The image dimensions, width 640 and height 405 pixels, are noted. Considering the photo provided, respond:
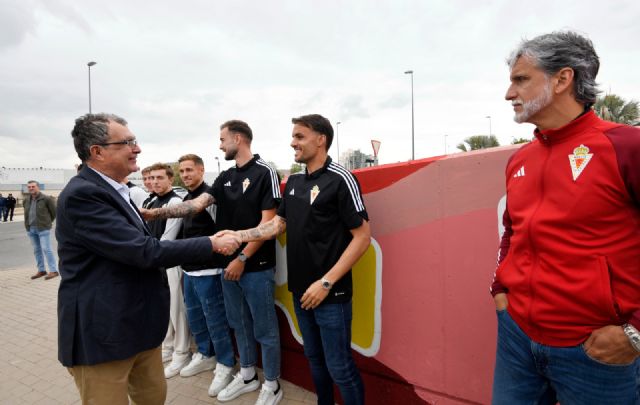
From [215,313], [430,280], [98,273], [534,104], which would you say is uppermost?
[534,104]

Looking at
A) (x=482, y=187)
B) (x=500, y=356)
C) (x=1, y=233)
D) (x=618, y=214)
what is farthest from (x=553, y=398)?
(x=1, y=233)

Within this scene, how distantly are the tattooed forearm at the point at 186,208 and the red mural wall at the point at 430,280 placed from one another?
4.96 feet

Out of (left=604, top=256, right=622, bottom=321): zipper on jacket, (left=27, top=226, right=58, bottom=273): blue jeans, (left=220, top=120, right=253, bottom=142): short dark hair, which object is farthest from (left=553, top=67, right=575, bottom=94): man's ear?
(left=27, top=226, right=58, bottom=273): blue jeans

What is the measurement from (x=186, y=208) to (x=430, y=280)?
2.27m

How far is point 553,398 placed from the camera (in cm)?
146

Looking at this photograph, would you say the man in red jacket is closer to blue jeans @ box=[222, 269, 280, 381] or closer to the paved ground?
blue jeans @ box=[222, 269, 280, 381]

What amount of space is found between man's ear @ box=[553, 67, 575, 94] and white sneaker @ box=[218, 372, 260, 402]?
3185mm

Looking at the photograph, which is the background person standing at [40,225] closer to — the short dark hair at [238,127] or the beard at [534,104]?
the short dark hair at [238,127]

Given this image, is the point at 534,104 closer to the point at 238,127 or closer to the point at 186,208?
the point at 238,127

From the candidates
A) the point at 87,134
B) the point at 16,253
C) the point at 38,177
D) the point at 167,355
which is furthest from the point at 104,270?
the point at 38,177

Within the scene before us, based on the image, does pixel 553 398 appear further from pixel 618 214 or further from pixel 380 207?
pixel 380 207

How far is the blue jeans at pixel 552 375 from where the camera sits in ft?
3.97

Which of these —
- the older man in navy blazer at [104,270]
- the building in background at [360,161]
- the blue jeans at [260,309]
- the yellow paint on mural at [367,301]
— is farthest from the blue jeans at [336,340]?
the building in background at [360,161]

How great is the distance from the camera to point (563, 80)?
136cm
